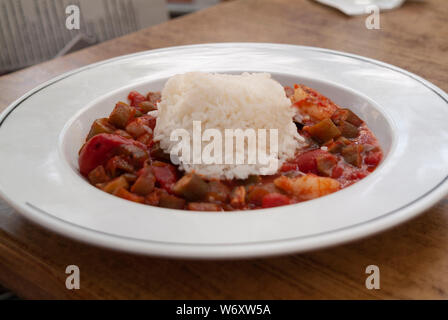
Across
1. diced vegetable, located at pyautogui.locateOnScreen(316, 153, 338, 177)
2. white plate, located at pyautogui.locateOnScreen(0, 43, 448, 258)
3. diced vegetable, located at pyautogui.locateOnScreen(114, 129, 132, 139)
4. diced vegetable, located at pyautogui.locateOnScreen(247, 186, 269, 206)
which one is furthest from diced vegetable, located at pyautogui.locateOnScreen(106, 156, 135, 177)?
diced vegetable, located at pyautogui.locateOnScreen(316, 153, 338, 177)

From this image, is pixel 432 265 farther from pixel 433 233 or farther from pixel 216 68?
pixel 216 68

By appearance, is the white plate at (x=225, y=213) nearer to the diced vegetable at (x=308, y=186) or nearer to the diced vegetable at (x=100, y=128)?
the diced vegetable at (x=100, y=128)

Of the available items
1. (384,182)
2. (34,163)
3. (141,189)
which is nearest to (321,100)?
(384,182)

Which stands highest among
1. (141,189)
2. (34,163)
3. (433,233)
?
(34,163)

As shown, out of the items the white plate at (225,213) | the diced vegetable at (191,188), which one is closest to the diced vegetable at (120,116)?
the white plate at (225,213)

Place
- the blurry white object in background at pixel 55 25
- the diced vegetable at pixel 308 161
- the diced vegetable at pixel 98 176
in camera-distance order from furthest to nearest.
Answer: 1. the blurry white object in background at pixel 55 25
2. the diced vegetable at pixel 308 161
3. the diced vegetable at pixel 98 176

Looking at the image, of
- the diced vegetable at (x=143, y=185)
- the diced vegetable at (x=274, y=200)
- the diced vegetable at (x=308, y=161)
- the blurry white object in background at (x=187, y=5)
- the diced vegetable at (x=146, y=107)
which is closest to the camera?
the diced vegetable at (x=274, y=200)
